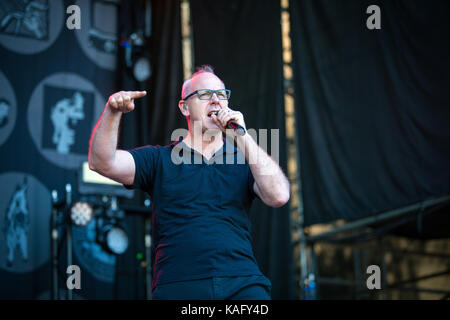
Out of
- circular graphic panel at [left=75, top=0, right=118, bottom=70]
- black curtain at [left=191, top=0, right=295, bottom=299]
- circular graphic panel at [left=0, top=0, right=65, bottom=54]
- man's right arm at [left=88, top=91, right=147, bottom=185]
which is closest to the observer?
man's right arm at [left=88, top=91, right=147, bottom=185]

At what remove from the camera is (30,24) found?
18.1 feet

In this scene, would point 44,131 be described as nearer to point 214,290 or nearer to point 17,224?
point 17,224

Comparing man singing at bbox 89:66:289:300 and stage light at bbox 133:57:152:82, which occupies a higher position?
stage light at bbox 133:57:152:82

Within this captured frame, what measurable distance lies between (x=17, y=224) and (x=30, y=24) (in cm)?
225

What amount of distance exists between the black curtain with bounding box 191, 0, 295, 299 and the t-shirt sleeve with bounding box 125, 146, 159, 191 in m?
2.48

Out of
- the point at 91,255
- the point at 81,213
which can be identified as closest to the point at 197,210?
the point at 81,213

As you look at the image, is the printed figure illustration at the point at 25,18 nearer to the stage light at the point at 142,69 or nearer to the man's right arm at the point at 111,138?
the stage light at the point at 142,69

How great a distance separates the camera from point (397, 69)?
12.5 ft

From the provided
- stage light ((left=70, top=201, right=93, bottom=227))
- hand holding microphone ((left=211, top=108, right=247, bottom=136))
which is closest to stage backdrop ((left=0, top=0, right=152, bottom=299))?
stage light ((left=70, top=201, right=93, bottom=227))

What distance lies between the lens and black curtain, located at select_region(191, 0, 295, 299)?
451 centimetres

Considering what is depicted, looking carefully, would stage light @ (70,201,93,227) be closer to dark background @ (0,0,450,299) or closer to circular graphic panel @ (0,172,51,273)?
dark background @ (0,0,450,299)
